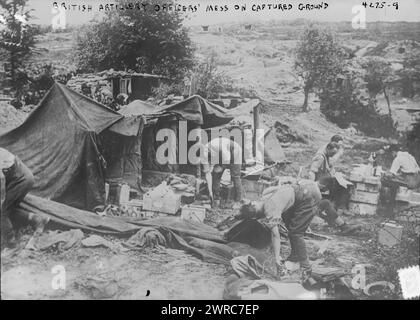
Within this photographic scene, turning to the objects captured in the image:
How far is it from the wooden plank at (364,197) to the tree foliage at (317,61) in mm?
1427

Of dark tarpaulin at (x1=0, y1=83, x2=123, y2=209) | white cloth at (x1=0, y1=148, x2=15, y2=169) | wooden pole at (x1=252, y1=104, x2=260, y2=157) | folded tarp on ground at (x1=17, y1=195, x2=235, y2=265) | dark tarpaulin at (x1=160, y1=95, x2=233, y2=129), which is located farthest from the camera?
wooden pole at (x1=252, y1=104, x2=260, y2=157)

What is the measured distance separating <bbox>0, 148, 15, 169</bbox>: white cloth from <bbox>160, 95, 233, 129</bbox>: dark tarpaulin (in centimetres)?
208

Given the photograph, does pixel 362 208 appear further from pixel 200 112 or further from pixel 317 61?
pixel 200 112

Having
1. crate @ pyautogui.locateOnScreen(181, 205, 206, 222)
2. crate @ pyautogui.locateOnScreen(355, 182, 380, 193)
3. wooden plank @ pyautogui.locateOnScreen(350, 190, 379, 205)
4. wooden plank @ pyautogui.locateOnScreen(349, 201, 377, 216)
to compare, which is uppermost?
crate @ pyautogui.locateOnScreen(355, 182, 380, 193)

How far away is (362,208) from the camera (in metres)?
6.43

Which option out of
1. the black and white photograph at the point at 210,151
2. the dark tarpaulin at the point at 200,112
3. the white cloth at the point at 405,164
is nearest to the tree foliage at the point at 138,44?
the black and white photograph at the point at 210,151

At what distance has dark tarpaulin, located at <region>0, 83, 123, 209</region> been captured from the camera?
6125 mm

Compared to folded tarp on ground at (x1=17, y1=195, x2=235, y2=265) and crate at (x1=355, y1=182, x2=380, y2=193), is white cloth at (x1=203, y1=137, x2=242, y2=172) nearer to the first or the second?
folded tarp on ground at (x1=17, y1=195, x2=235, y2=265)

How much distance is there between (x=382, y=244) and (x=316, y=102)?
2220mm

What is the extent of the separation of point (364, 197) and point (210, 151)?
2.26 meters

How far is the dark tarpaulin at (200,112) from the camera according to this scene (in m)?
6.42

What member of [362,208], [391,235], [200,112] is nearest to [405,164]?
[362,208]

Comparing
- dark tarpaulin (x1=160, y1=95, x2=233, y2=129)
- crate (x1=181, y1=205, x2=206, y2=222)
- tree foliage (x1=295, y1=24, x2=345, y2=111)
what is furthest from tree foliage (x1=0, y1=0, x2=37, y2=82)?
tree foliage (x1=295, y1=24, x2=345, y2=111)

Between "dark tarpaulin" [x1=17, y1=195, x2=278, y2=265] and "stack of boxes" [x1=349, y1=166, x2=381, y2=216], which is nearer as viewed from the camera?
"dark tarpaulin" [x1=17, y1=195, x2=278, y2=265]
